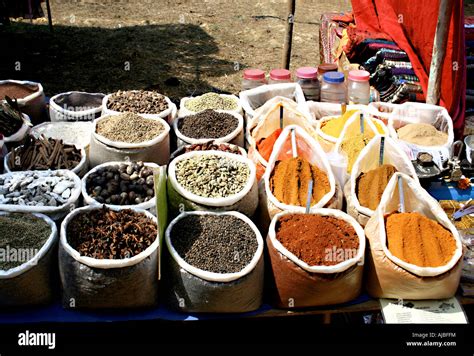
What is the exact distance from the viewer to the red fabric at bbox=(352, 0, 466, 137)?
3.14m

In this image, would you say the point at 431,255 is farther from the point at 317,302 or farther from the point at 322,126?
the point at 322,126

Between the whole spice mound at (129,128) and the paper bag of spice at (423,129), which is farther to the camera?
the paper bag of spice at (423,129)

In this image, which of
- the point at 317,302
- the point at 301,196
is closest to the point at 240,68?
the point at 301,196

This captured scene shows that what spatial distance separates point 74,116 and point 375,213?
186cm

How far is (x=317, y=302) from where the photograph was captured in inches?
83.3

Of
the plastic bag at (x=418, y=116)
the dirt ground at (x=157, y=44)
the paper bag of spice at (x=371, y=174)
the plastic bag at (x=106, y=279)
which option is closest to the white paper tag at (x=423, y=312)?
the paper bag of spice at (x=371, y=174)

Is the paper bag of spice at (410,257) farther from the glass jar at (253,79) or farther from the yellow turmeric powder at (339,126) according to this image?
the glass jar at (253,79)

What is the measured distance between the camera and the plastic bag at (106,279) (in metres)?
1.98

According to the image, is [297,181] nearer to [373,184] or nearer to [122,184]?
[373,184]

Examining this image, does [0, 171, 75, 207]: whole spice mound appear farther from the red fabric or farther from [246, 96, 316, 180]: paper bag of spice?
the red fabric

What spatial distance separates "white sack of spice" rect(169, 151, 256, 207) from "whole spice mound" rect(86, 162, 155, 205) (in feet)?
0.43

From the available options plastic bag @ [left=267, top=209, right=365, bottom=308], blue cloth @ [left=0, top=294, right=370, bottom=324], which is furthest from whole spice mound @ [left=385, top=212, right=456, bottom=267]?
blue cloth @ [left=0, top=294, right=370, bottom=324]

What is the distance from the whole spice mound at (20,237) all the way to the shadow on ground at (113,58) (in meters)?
3.19

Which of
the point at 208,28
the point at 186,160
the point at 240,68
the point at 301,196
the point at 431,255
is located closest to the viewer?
the point at 431,255
